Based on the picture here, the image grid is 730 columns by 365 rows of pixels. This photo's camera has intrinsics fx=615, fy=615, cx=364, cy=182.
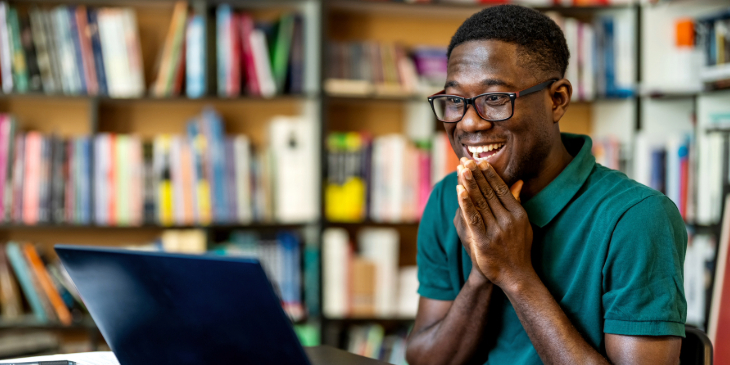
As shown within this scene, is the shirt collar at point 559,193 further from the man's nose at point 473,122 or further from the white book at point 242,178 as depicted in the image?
the white book at point 242,178

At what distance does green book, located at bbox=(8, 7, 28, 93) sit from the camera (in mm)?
2217

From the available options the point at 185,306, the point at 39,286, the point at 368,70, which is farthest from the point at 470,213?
the point at 39,286

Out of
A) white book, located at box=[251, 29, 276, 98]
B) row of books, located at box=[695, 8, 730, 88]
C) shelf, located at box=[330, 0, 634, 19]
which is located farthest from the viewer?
shelf, located at box=[330, 0, 634, 19]

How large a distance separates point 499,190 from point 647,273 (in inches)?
10.0

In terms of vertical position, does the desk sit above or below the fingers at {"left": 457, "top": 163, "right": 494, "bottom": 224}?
below

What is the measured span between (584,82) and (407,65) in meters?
0.72

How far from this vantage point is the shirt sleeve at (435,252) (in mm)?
1226

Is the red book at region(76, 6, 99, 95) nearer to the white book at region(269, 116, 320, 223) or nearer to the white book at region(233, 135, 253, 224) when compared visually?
the white book at region(233, 135, 253, 224)

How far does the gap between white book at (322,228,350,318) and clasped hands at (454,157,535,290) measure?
4.55 ft

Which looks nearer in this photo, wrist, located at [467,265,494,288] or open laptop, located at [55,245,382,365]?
open laptop, located at [55,245,382,365]

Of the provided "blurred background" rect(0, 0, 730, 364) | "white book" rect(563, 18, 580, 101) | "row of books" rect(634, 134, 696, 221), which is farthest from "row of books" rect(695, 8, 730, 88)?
"white book" rect(563, 18, 580, 101)

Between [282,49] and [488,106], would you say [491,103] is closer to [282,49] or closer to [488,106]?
[488,106]

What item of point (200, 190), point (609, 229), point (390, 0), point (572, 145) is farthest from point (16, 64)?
point (609, 229)

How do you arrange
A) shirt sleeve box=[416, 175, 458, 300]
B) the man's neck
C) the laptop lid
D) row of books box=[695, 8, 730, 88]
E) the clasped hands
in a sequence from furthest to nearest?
1. row of books box=[695, 8, 730, 88]
2. shirt sleeve box=[416, 175, 458, 300]
3. the man's neck
4. the clasped hands
5. the laptop lid
